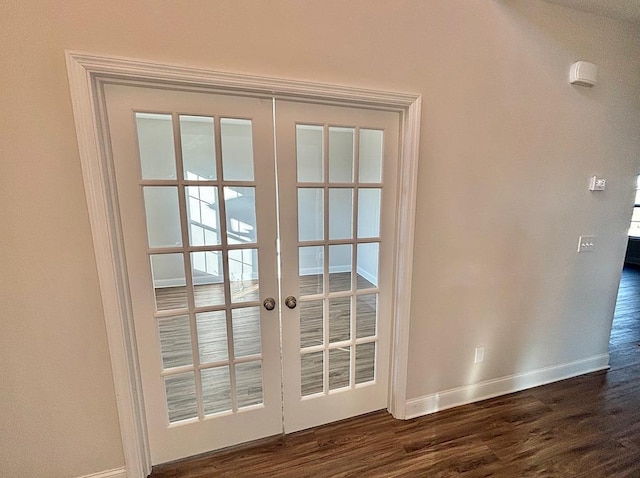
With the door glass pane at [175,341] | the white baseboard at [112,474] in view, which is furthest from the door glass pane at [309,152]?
the white baseboard at [112,474]

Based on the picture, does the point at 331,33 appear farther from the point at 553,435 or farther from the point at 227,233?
the point at 553,435

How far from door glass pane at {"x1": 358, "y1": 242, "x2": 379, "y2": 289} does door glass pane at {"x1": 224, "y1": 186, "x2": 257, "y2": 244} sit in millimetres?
685

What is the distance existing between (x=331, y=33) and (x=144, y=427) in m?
2.29

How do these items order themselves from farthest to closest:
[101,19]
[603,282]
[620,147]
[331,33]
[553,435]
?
[603,282] → [620,147] → [553,435] → [331,33] → [101,19]

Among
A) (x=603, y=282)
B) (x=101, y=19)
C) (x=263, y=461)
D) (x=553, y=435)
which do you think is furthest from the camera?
(x=603, y=282)

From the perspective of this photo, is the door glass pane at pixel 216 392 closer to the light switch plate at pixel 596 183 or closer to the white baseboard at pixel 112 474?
the white baseboard at pixel 112 474

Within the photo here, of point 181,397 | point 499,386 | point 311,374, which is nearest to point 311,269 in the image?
point 311,374

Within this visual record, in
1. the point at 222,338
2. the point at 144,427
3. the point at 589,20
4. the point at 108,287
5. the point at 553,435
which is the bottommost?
the point at 553,435

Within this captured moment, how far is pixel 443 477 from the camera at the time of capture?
1666 millimetres

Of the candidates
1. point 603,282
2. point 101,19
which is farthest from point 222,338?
point 603,282

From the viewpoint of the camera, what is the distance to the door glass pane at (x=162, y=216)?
1498mm

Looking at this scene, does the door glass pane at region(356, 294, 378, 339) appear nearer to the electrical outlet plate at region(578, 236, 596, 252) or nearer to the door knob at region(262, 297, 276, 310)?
the door knob at region(262, 297, 276, 310)

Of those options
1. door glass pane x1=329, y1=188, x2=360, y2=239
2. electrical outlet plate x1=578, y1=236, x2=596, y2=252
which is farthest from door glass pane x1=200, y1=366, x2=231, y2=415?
electrical outlet plate x1=578, y1=236, x2=596, y2=252

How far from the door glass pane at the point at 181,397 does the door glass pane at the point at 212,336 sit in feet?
0.49
